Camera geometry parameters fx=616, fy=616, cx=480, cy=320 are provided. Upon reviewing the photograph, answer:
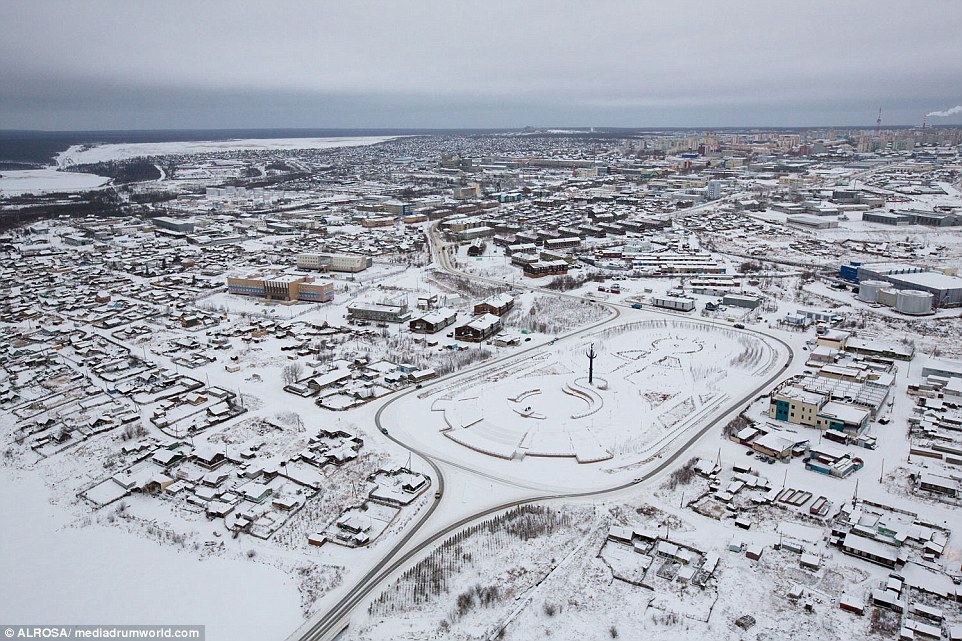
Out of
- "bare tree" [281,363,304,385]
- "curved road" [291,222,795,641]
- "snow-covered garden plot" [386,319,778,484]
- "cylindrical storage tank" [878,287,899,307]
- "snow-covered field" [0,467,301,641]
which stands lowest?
"snow-covered field" [0,467,301,641]

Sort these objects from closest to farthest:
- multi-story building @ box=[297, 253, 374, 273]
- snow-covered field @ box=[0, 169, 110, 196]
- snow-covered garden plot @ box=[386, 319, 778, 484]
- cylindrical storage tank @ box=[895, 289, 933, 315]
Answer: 1. snow-covered garden plot @ box=[386, 319, 778, 484]
2. cylindrical storage tank @ box=[895, 289, 933, 315]
3. multi-story building @ box=[297, 253, 374, 273]
4. snow-covered field @ box=[0, 169, 110, 196]

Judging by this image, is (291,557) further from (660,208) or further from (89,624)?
(660,208)

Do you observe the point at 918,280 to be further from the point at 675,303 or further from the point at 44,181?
the point at 44,181

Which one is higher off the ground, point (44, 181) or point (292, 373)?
point (44, 181)

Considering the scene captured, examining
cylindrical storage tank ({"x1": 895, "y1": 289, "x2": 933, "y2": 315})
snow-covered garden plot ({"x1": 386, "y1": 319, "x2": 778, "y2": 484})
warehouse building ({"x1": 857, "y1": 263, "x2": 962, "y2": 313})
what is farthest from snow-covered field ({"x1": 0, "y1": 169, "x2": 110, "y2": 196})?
cylindrical storage tank ({"x1": 895, "y1": 289, "x2": 933, "y2": 315})

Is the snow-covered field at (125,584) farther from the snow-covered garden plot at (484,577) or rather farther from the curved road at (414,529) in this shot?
the snow-covered garden plot at (484,577)

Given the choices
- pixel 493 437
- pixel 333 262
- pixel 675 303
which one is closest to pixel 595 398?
pixel 493 437

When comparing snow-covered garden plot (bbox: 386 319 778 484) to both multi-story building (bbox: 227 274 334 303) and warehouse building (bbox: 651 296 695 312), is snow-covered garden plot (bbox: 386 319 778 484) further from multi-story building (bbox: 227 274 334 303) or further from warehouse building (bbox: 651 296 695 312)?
multi-story building (bbox: 227 274 334 303)

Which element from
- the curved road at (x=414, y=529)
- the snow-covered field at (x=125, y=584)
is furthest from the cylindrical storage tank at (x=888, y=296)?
the snow-covered field at (x=125, y=584)
